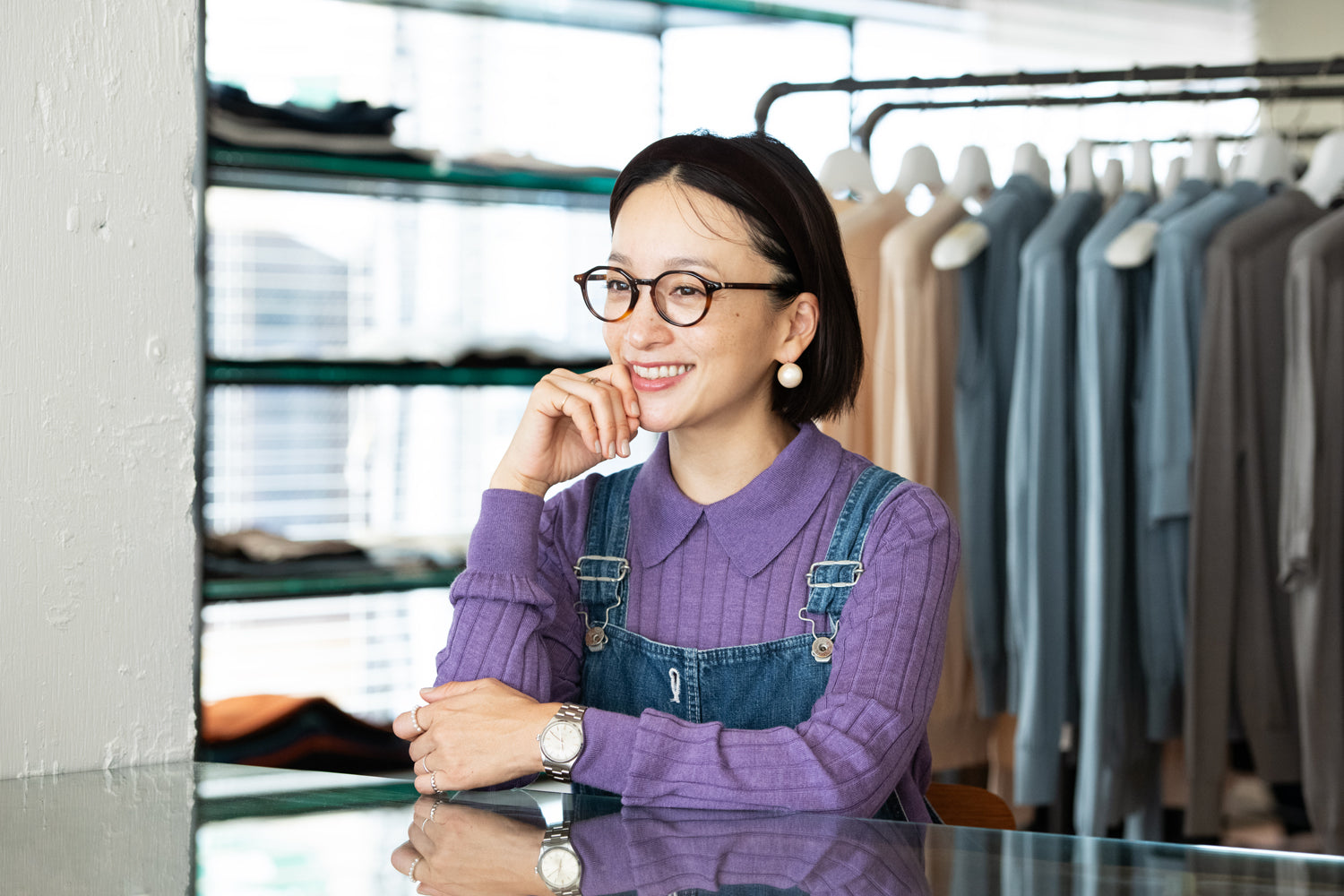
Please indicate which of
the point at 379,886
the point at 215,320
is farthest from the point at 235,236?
the point at 379,886

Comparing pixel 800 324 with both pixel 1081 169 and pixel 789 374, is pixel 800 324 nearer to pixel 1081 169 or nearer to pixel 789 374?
pixel 789 374

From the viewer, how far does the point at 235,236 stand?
8.41ft

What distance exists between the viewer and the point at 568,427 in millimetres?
1413

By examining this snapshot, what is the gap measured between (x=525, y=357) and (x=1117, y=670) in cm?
138

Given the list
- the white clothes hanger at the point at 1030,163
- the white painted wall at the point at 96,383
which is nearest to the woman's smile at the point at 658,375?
the white painted wall at the point at 96,383

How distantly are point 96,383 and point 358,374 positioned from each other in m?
1.57

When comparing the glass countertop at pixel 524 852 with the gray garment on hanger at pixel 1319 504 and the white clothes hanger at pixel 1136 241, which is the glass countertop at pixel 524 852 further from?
the white clothes hanger at pixel 1136 241

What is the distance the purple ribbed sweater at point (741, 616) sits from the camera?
111 cm

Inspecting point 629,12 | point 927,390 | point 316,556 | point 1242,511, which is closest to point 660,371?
point 927,390

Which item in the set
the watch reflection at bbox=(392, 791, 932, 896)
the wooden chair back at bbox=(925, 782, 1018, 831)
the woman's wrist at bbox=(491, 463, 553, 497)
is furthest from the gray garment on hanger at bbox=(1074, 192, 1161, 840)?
the watch reflection at bbox=(392, 791, 932, 896)

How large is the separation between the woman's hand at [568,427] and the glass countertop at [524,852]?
463mm

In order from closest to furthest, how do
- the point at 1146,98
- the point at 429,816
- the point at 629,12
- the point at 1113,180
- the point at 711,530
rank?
1. the point at 429,816
2. the point at 711,530
3. the point at 1146,98
4. the point at 1113,180
5. the point at 629,12

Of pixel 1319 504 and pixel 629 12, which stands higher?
pixel 629 12

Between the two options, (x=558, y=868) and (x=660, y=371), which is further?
(x=660, y=371)
